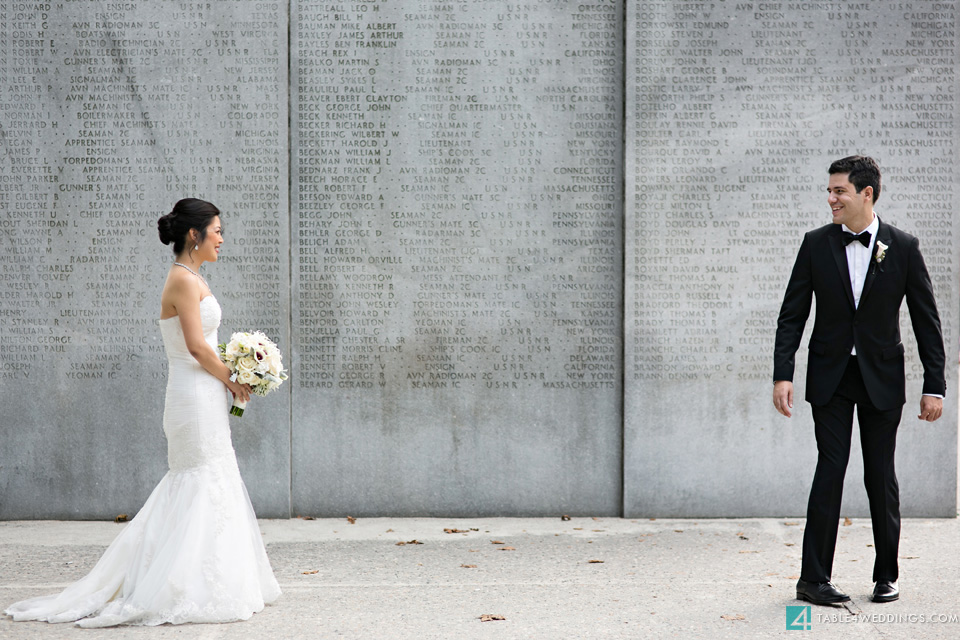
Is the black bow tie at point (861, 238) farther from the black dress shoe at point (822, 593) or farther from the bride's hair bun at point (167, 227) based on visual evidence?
the bride's hair bun at point (167, 227)

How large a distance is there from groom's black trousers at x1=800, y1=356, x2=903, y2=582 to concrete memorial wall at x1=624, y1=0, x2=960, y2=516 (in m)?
1.76

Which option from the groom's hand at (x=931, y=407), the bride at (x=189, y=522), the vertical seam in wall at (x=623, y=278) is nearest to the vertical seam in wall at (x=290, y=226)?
the bride at (x=189, y=522)

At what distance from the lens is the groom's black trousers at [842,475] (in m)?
4.19

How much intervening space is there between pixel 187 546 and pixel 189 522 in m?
0.11

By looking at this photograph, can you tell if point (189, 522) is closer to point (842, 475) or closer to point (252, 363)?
point (252, 363)

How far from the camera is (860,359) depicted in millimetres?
4156

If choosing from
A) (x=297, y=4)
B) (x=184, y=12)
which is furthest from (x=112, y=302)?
(x=297, y=4)

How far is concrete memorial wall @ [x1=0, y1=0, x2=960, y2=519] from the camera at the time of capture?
5980 millimetres

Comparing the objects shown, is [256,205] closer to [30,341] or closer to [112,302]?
[112,302]

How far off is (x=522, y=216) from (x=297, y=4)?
214cm

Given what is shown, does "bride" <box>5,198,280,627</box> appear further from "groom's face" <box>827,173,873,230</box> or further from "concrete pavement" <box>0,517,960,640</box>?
"groom's face" <box>827,173,873,230</box>

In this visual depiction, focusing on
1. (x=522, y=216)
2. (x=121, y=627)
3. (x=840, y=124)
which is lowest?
(x=121, y=627)

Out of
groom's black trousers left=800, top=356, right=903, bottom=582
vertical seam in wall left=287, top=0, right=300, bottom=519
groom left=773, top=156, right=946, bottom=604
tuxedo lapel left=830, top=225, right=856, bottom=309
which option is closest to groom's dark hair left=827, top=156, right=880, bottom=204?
groom left=773, top=156, right=946, bottom=604

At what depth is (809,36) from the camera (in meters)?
5.98
